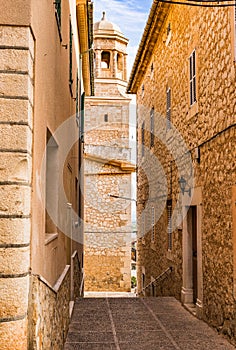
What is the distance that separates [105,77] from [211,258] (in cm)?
2059

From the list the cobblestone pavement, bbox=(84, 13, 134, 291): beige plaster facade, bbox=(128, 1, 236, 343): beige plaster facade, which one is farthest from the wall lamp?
bbox=(84, 13, 134, 291): beige plaster facade

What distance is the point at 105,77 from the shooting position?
89.4ft

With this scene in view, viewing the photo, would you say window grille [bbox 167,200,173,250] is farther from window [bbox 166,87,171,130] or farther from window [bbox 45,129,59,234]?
window [bbox 45,129,59,234]

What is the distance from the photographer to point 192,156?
31.8 feet

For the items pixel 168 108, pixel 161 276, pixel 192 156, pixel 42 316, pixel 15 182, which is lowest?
pixel 161 276

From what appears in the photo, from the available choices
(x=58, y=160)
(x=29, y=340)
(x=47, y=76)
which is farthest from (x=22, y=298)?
(x=58, y=160)

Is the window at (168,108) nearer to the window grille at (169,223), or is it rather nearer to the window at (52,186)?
the window grille at (169,223)

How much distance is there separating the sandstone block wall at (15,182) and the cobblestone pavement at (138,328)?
3.17 m

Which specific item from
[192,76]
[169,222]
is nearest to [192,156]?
[192,76]

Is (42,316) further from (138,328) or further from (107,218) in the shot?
(107,218)

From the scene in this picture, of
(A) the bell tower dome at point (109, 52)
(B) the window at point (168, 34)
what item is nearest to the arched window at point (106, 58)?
(A) the bell tower dome at point (109, 52)

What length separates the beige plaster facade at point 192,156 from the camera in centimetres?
728

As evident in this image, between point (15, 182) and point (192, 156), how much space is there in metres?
6.36

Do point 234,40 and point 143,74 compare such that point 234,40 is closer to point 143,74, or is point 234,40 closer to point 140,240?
point 143,74
